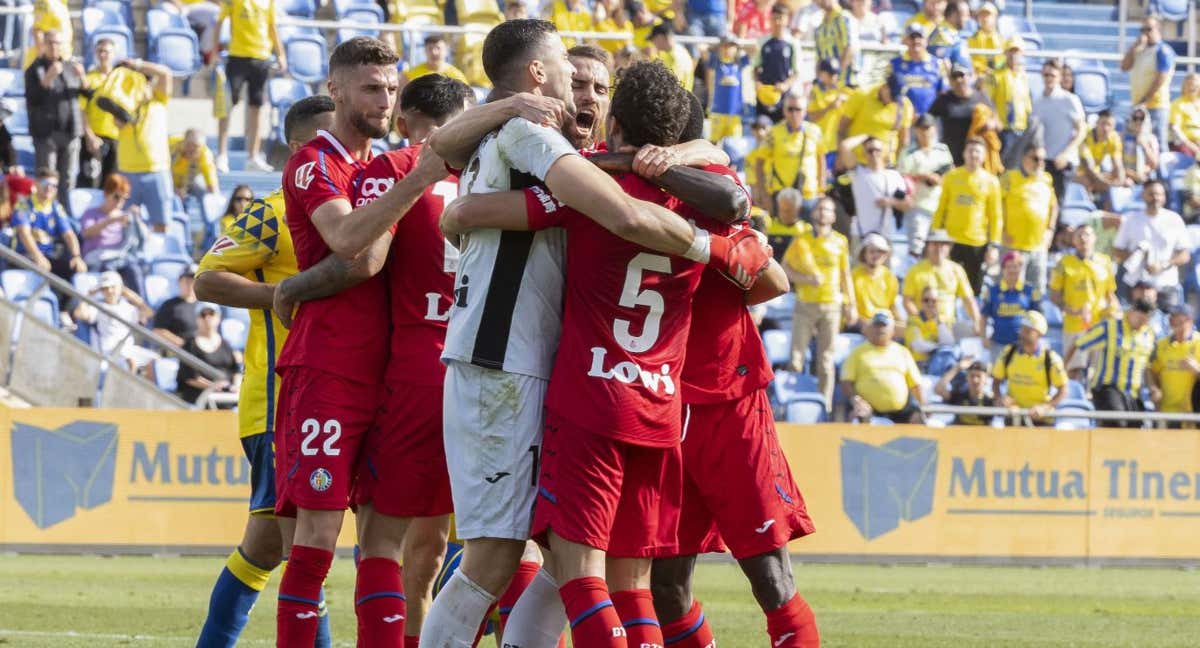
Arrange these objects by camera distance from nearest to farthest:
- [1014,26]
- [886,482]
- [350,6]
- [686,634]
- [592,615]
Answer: [592,615] < [686,634] < [886,482] < [350,6] < [1014,26]

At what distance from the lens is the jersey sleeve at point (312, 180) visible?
6133mm

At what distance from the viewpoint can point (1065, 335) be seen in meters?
18.9

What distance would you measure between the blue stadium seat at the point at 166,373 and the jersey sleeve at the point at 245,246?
30.3 feet

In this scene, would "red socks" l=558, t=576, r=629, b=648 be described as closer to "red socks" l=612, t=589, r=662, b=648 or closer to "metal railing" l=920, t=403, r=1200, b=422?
"red socks" l=612, t=589, r=662, b=648

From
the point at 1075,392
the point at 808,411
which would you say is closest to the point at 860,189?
the point at 1075,392

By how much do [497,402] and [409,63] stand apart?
14655mm

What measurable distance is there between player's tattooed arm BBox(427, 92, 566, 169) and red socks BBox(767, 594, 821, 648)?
5.36ft

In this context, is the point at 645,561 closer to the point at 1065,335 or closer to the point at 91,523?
the point at 91,523

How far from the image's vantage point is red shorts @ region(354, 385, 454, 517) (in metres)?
6.12

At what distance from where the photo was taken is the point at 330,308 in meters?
6.20

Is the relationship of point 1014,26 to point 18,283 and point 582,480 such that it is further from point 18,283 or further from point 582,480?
point 582,480

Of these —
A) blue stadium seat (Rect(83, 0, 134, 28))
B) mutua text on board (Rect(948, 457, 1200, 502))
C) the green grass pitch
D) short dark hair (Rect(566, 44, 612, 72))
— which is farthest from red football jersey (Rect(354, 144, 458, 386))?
blue stadium seat (Rect(83, 0, 134, 28))

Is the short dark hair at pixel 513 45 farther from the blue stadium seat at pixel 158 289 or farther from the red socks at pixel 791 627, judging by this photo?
the blue stadium seat at pixel 158 289

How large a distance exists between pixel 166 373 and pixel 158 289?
62.4 inches
